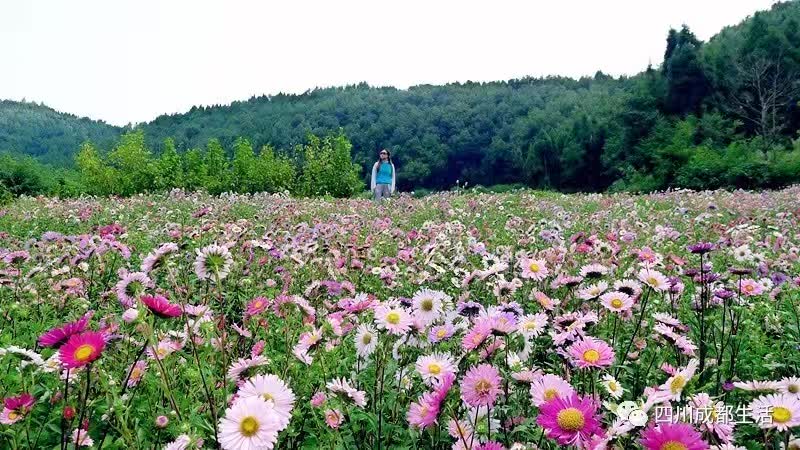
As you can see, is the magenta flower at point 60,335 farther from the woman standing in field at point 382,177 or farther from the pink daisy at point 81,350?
the woman standing in field at point 382,177

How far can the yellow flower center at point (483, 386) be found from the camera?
1.31m

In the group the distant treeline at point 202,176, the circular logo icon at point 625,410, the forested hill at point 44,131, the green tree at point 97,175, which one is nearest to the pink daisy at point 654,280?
the circular logo icon at point 625,410

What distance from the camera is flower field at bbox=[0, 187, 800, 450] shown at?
128cm

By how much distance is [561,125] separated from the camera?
63.3 metres

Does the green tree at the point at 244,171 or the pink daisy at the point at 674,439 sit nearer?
the pink daisy at the point at 674,439

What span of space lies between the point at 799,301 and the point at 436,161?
248 ft

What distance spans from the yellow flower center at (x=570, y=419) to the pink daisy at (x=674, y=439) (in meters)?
0.11

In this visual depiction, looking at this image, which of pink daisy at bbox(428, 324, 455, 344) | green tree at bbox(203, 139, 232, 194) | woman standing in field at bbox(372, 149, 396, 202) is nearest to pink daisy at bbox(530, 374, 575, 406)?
pink daisy at bbox(428, 324, 455, 344)

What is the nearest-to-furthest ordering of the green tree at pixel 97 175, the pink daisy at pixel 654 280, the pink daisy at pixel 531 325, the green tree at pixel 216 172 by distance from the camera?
1. the pink daisy at pixel 531 325
2. the pink daisy at pixel 654 280
3. the green tree at pixel 216 172
4. the green tree at pixel 97 175

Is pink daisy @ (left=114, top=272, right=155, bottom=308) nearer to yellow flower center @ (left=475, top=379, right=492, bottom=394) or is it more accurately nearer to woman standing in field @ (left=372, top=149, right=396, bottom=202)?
yellow flower center @ (left=475, top=379, right=492, bottom=394)

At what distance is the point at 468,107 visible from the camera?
8512cm

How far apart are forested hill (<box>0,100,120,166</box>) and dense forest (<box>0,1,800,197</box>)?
0.26 metres

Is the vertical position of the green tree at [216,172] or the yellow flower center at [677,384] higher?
the yellow flower center at [677,384]

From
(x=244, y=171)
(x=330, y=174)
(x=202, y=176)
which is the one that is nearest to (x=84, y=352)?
(x=330, y=174)
